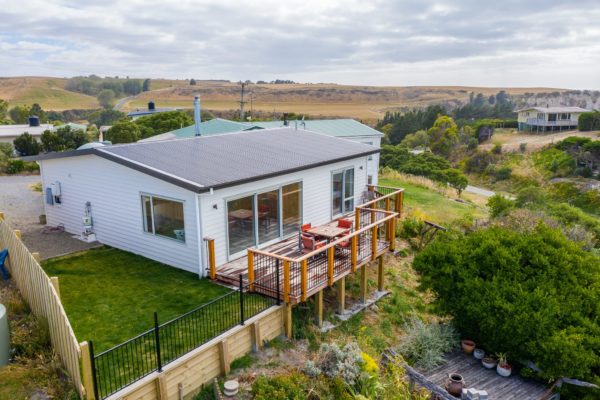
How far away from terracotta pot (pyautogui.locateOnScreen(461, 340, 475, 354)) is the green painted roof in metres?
15.6

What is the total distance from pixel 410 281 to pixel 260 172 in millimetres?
6089

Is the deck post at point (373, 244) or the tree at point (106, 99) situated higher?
the tree at point (106, 99)

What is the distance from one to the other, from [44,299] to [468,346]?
9.01 meters

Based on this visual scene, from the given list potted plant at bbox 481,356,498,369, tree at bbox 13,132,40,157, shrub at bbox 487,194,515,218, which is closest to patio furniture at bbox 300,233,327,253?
potted plant at bbox 481,356,498,369

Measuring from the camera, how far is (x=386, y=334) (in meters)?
10.9

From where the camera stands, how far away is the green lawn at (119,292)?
27.1ft

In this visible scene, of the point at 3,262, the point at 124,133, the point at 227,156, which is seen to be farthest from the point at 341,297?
the point at 124,133

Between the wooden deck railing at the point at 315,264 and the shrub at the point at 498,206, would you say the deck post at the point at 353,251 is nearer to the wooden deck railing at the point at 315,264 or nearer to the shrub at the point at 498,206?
the wooden deck railing at the point at 315,264

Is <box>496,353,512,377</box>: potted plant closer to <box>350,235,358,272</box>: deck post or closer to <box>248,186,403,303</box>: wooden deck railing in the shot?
<box>248,186,403,303</box>: wooden deck railing

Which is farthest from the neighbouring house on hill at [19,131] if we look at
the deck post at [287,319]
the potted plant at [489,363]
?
the potted plant at [489,363]

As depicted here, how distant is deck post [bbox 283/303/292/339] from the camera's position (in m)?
9.21

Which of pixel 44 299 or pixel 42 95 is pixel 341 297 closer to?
pixel 44 299

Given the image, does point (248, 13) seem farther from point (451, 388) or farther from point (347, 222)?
point (451, 388)

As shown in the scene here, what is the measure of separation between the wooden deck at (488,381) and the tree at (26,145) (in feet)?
108
